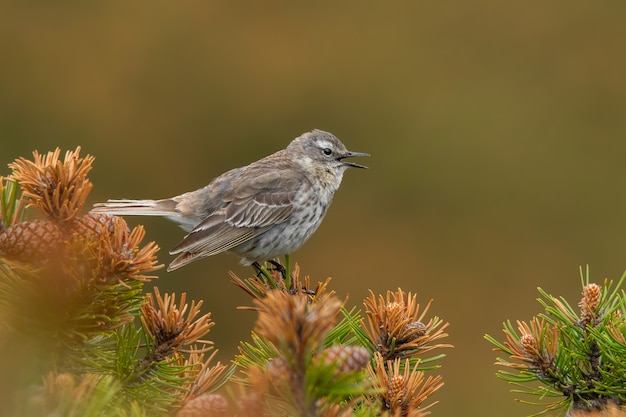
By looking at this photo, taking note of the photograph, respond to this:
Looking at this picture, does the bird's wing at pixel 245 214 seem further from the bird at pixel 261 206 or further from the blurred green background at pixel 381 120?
the blurred green background at pixel 381 120

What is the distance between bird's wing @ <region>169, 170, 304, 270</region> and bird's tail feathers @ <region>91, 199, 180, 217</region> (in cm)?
25

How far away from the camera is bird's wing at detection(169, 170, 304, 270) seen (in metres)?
4.89

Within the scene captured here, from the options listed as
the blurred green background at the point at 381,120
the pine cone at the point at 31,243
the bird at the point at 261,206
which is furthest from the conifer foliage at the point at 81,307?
the blurred green background at the point at 381,120

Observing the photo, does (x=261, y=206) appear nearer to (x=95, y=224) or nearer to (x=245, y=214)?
(x=245, y=214)

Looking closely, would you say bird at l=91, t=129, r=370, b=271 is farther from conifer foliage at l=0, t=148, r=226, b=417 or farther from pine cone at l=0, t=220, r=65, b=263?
pine cone at l=0, t=220, r=65, b=263

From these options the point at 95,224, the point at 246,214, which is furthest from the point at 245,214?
the point at 95,224

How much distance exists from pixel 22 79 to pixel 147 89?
176 centimetres

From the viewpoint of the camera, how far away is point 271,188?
5.40 metres

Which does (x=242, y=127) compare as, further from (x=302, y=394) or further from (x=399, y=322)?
(x=302, y=394)

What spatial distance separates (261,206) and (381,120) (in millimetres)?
6754

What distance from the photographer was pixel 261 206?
5.22 metres

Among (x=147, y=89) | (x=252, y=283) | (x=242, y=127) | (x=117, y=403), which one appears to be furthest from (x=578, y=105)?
(x=117, y=403)

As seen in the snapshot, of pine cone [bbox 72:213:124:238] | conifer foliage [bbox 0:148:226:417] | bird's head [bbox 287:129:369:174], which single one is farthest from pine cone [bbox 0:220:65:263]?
bird's head [bbox 287:129:369:174]

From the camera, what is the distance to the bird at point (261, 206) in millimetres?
4996
